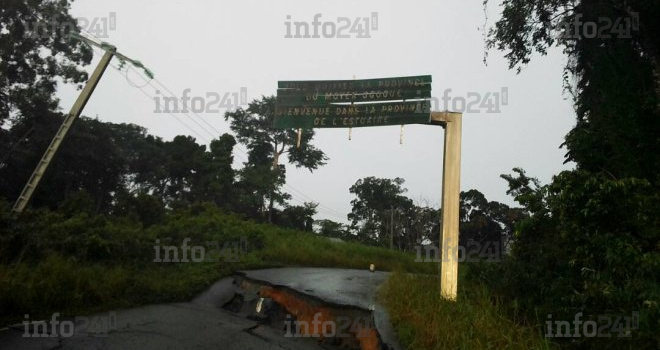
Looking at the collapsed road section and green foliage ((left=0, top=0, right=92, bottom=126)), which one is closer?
the collapsed road section

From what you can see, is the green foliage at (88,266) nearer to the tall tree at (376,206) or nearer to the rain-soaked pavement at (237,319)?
the rain-soaked pavement at (237,319)

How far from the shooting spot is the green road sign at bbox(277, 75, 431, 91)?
868cm

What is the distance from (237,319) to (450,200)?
4950 mm

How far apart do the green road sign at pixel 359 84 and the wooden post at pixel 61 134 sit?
25.3 feet

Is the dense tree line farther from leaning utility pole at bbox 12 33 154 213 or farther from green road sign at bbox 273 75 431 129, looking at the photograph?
leaning utility pole at bbox 12 33 154 213

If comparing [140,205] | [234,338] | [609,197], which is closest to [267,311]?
[234,338]

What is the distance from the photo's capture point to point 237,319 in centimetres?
771

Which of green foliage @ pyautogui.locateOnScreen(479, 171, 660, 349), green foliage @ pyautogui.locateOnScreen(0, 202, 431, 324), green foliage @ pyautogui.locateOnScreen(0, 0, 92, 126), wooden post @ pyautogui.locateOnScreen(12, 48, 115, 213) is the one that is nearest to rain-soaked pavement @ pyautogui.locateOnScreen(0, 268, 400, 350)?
green foliage @ pyautogui.locateOnScreen(0, 202, 431, 324)

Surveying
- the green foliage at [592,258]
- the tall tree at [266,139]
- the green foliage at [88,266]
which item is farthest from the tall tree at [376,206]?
the green foliage at [592,258]

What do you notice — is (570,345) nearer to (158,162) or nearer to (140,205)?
(140,205)

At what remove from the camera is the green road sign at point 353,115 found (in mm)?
8547

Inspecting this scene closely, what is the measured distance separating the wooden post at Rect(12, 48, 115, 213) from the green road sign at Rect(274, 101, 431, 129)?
25.0 feet

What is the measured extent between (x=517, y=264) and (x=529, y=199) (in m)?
1.34

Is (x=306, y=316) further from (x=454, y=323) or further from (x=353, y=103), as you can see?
(x=353, y=103)
